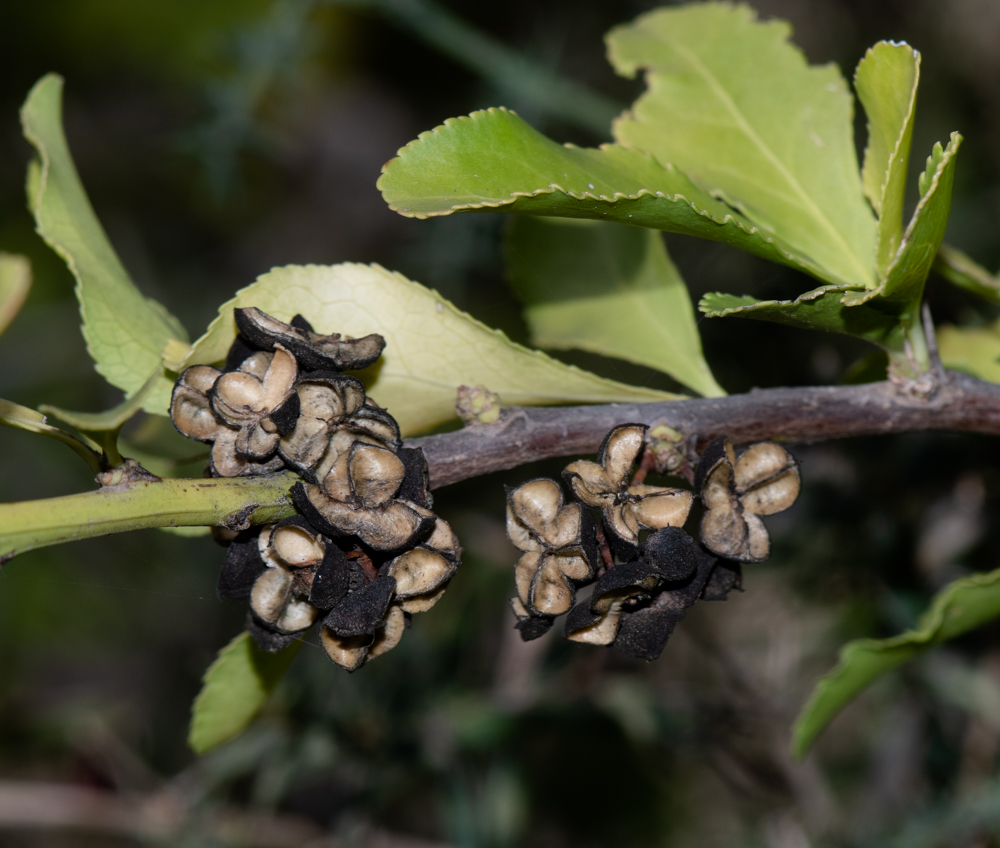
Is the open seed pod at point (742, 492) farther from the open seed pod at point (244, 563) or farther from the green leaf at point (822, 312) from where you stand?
the open seed pod at point (244, 563)

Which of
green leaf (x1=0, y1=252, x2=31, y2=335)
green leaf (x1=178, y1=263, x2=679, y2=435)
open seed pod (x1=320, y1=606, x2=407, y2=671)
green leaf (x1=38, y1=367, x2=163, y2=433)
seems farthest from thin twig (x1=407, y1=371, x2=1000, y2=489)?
green leaf (x1=0, y1=252, x2=31, y2=335)

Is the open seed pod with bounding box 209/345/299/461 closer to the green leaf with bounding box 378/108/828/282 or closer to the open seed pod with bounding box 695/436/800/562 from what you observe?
the green leaf with bounding box 378/108/828/282

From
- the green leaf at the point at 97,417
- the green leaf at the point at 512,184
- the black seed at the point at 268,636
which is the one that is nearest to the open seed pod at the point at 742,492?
the green leaf at the point at 512,184

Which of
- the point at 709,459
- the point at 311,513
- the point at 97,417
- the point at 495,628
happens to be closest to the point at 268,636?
the point at 311,513

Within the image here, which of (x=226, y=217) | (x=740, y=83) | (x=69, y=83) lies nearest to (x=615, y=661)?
(x=740, y=83)

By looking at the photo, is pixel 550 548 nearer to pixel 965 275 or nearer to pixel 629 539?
pixel 629 539

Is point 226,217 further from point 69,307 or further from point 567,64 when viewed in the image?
point 567,64
